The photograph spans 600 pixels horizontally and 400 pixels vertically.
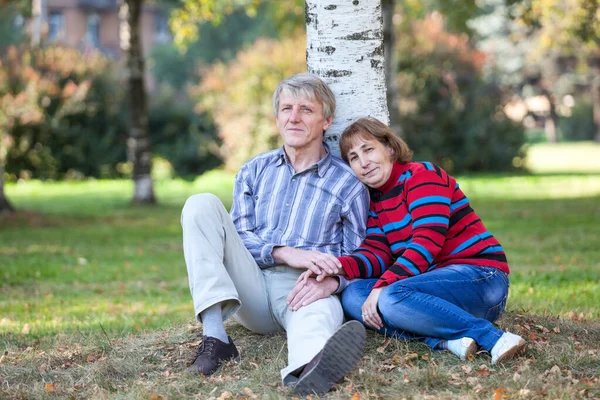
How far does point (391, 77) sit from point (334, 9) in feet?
31.5

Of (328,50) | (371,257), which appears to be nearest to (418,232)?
(371,257)

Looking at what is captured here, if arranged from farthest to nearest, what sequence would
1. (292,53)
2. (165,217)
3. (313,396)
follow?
(292,53) → (165,217) → (313,396)

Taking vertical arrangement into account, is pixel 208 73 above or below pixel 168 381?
above

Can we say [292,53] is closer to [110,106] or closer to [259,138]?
[259,138]

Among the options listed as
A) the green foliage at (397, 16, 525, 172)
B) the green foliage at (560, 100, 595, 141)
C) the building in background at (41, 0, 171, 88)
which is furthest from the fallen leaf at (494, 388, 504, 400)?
the building in background at (41, 0, 171, 88)

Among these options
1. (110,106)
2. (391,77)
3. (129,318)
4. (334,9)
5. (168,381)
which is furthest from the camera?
(110,106)

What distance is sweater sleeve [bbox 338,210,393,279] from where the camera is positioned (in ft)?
13.9

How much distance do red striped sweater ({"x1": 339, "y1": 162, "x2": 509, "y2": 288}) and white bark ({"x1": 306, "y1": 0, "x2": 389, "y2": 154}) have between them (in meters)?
0.64

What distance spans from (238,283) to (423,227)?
1028mm

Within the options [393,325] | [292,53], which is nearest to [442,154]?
[292,53]

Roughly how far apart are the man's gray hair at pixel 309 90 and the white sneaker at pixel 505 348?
157 cm

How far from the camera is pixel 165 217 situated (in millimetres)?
12492

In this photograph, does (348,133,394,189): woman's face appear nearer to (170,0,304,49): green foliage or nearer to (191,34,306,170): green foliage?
(170,0,304,49): green foliage

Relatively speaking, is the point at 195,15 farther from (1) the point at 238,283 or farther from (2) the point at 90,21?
(2) the point at 90,21
